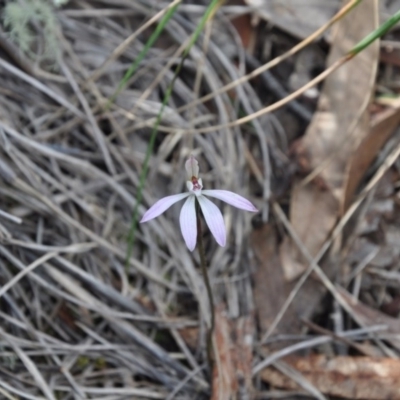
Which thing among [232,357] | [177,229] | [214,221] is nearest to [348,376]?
[232,357]

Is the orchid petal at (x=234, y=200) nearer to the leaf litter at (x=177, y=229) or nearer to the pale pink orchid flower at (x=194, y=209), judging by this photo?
the pale pink orchid flower at (x=194, y=209)

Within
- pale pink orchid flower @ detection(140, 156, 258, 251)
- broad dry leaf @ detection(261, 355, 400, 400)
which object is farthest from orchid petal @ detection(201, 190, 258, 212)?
broad dry leaf @ detection(261, 355, 400, 400)

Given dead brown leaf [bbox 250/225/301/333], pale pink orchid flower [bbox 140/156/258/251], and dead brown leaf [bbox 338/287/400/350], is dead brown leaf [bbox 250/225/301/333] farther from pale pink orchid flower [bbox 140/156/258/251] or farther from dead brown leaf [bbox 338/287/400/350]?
pale pink orchid flower [bbox 140/156/258/251]

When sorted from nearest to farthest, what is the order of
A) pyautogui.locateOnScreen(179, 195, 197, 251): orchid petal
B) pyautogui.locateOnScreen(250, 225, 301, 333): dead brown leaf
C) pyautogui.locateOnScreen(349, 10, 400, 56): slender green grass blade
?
pyautogui.locateOnScreen(179, 195, 197, 251): orchid petal < pyautogui.locateOnScreen(349, 10, 400, 56): slender green grass blade < pyautogui.locateOnScreen(250, 225, 301, 333): dead brown leaf

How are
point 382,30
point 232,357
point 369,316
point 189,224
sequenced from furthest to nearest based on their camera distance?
point 369,316 → point 232,357 → point 382,30 → point 189,224

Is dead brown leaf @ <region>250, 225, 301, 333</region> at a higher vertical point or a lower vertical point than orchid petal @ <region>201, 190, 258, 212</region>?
lower

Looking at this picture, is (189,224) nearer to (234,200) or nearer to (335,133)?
(234,200)
